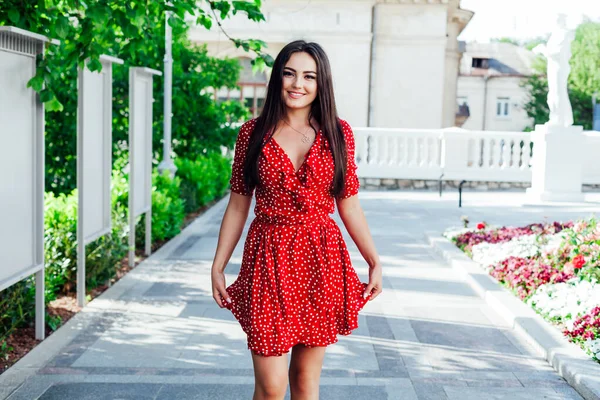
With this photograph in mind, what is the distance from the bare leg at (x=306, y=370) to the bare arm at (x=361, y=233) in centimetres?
35

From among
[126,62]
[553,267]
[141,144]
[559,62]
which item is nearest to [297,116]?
[553,267]

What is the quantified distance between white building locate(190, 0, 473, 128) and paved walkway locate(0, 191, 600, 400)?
1710 centimetres

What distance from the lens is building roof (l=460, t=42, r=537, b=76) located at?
7862 cm

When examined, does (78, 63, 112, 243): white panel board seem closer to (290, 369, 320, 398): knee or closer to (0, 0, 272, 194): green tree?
(0, 0, 272, 194): green tree

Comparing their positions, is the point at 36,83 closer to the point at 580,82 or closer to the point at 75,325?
the point at 75,325

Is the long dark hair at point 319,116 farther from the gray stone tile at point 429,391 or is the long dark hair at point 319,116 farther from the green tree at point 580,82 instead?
the green tree at point 580,82

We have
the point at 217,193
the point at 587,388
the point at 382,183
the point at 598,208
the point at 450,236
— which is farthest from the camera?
the point at 382,183

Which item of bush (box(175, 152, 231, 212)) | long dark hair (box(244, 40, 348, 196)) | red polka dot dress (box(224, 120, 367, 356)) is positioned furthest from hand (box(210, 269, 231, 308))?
bush (box(175, 152, 231, 212))

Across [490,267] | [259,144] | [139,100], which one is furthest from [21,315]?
[490,267]

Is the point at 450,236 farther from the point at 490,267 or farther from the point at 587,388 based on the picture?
the point at 587,388

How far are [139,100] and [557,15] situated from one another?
460 inches

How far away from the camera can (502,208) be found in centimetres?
1850

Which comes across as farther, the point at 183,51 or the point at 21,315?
the point at 183,51

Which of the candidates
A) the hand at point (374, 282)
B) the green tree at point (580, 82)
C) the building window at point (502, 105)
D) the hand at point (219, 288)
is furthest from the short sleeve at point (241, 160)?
the building window at point (502, 105)
